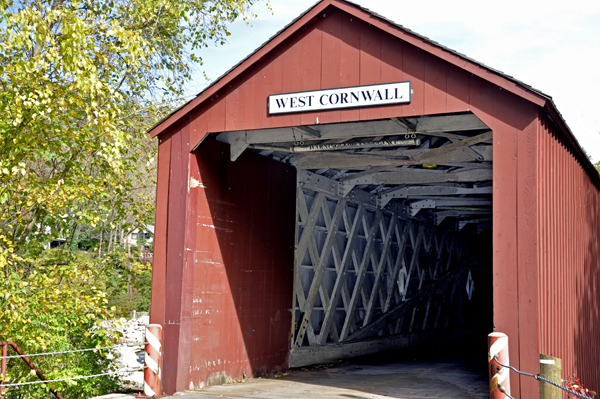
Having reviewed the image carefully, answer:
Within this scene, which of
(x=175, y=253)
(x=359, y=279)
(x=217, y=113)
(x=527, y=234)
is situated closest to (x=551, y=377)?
(x=527, y=234)

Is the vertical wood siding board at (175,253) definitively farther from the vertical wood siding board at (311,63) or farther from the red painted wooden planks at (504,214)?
the red painted wooden planks at (504,214)

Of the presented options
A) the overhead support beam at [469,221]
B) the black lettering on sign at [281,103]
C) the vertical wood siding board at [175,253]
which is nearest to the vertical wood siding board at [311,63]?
the black lettering on sign at [281,103]

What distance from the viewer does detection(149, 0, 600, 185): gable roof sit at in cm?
653

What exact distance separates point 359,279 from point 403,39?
6.83 m

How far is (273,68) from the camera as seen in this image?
8055mm

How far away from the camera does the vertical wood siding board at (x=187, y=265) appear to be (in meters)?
8.12

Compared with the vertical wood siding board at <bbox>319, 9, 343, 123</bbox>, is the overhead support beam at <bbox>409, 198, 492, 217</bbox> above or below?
below

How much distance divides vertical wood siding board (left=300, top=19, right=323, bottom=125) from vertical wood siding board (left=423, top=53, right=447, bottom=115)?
4.53 ft

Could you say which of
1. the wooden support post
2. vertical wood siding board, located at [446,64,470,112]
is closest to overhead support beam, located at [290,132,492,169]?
vertical wood siding board, located at [446,64,470,112]

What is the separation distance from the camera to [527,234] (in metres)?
6.46

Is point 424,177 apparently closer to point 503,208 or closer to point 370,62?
point 370,62

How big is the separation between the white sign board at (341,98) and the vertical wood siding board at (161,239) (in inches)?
68.9

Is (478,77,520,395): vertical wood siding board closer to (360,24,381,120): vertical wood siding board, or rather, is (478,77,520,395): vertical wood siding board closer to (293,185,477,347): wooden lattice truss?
(360,24,381,120): vertical wood siding board

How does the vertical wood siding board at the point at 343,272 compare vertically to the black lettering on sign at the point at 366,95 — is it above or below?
below
